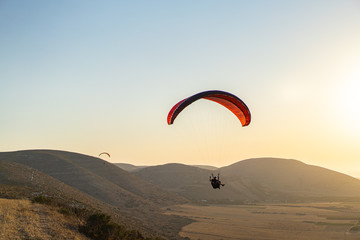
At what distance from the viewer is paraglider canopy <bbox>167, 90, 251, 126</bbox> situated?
16.8 m

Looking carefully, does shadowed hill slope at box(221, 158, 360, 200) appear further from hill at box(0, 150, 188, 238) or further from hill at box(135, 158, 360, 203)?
hill at box(0, 150, 188, 238)

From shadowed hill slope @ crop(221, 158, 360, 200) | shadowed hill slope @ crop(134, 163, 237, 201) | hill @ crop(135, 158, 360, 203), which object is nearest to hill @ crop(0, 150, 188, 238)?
shadowed hill slope @ crop(134, 163, 237, 201)

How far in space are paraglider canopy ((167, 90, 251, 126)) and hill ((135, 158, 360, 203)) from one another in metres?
72.7

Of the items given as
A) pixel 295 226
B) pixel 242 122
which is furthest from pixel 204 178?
pixel 242 122

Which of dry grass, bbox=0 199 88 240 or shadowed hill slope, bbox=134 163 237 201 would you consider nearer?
dry grass, bbox=0 199 88 240

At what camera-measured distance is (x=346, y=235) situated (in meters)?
→ 35.1

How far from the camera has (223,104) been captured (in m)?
20.5

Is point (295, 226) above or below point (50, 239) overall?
Result: below

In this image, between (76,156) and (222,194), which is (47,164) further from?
(222,194)

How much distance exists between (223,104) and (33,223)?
15121mm

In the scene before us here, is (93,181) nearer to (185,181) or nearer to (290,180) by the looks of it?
(185,181)

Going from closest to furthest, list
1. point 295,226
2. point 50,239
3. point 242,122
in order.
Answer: point 50,239 → point 242,122 → point 295,226

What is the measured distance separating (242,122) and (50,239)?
51.0 ft

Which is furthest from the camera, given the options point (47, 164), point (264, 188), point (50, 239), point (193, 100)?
point (264, 188)
